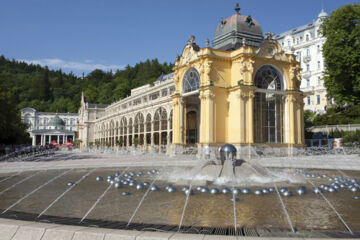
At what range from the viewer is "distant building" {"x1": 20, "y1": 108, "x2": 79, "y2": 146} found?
123 m

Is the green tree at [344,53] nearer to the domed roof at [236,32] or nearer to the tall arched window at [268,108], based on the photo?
the tall arched window at [268,108]

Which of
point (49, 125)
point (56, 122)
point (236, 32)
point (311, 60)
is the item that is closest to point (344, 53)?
point (236, 32)

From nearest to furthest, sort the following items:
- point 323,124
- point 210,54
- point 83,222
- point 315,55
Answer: point 83,222 < point 210,54 < point 323,124 < point 315,55

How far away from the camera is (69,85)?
16812 cm

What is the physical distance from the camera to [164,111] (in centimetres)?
5250

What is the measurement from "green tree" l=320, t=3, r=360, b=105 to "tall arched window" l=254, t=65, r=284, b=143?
7.73 metres

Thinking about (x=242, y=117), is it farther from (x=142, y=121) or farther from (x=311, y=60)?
(x=311, y=60)

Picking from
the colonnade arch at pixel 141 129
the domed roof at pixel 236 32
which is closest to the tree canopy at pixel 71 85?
the colonnade arch at pixel 141 129

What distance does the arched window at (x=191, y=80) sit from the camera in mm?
35938

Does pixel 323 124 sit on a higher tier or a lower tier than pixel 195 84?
lower

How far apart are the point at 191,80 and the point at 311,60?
162 feet

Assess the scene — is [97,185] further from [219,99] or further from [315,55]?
[315,55]

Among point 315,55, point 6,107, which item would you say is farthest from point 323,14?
point 6,107

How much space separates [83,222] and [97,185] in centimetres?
642
